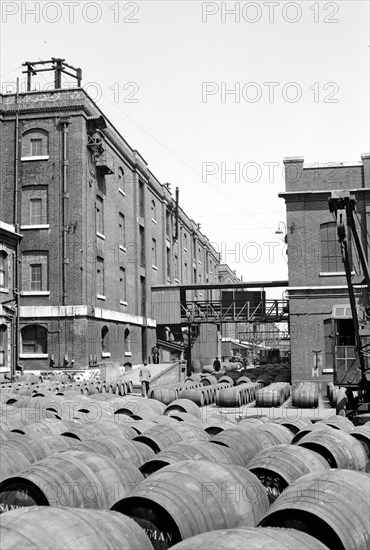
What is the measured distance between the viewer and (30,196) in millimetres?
34375

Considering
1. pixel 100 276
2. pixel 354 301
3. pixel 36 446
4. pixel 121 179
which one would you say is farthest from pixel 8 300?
pixel 36 446

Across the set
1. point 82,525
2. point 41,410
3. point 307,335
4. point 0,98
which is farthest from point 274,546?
point 0,98

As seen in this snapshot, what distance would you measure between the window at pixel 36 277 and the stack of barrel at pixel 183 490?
75.3ft

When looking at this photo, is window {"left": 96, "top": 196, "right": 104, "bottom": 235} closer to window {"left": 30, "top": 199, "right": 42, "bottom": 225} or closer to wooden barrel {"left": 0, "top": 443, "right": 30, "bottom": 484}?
window {"left": 30, "top": 199, "right": 42, "bottom": 225}

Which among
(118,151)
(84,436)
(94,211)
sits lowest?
(84,436)

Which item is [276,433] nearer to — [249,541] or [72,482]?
[72,482]

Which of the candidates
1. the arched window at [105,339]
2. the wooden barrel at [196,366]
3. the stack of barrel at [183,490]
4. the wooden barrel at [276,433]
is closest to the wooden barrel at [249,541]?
the stack of barrel at [183,490]

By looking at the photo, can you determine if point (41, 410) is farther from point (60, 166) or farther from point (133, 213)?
point (133, 213)

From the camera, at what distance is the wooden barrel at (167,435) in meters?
10.2

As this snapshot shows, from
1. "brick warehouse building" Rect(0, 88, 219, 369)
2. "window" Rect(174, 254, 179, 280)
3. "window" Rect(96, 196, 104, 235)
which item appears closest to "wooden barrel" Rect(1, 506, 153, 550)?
"brick warehouse building" Rect(0, 88, 219, 369)

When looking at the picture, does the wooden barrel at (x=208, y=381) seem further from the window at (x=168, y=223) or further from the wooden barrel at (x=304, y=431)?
the window at (x=168, y=223)

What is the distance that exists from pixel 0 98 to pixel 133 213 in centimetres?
1304

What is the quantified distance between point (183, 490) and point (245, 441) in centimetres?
396

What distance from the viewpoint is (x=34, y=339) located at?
109ft
